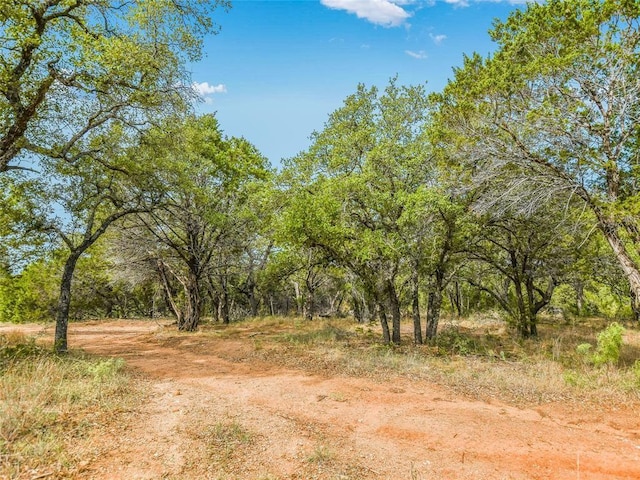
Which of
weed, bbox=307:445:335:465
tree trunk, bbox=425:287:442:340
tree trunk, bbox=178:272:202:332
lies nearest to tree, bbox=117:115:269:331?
tree trunk, bbox=178:272:202:332

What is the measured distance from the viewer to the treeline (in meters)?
9.80

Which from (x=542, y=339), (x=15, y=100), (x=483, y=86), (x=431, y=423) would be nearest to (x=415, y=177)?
(x=483, y=86)

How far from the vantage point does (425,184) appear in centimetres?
1334

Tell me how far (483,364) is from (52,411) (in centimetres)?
1076

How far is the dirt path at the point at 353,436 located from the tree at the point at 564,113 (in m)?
5.93

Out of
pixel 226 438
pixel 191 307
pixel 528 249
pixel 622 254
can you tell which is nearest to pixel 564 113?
pixel 622 254

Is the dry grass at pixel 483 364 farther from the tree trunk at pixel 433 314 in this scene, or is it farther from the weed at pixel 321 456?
the weed at pixel 321 456

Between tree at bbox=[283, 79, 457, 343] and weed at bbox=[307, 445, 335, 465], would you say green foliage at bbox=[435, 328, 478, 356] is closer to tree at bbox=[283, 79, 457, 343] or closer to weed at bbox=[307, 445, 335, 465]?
tree at bbox=[283, 79, 457, 343]

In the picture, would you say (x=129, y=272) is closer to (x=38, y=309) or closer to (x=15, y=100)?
(x=15, y=100)

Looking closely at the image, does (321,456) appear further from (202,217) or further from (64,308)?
(202,217)

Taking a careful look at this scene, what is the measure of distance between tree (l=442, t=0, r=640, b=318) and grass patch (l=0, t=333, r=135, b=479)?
1082 cm

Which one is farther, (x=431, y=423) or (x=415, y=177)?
(x=415, y=177)

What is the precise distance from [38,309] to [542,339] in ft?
118

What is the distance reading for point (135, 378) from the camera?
8.56 m
